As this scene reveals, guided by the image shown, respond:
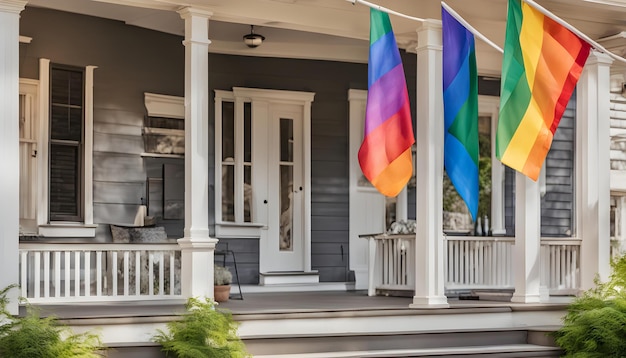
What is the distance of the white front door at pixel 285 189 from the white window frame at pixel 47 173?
8.29ft

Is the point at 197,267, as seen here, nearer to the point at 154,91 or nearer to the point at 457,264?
the point at 154,91

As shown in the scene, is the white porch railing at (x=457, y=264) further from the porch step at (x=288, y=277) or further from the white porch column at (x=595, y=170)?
the porch step at (x=288, y=277)

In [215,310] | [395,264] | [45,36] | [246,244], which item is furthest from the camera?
[246,244]

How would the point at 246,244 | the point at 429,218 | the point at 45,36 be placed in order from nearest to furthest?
the point at 429,218
the point at 45,36
the point at 246,244

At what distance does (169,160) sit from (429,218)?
367 cm

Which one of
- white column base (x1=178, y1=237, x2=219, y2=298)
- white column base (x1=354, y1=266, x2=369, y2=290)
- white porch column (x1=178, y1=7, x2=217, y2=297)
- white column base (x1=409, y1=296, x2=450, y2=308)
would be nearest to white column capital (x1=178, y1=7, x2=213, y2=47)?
white porch column (x1=178, y1=7, x2=217, y2=297)

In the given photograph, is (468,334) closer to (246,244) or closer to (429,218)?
(429,218)

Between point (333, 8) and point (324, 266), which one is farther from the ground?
point (333, 8)

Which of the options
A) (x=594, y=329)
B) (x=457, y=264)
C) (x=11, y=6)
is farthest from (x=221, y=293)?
(x=11, y=6)

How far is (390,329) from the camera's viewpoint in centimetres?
897

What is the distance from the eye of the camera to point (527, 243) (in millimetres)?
10008

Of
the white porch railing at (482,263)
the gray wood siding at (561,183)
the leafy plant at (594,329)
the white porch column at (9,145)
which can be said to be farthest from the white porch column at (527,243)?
the white porch column at (9,145)

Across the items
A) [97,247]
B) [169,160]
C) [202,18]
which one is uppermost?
[202,18]

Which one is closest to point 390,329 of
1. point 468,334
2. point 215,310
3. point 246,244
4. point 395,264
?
point 468,334
